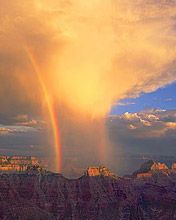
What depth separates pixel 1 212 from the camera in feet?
502

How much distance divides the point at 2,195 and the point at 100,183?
161ft

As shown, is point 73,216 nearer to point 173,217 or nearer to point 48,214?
point 48,214

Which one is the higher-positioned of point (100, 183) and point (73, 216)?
point (100, 183)

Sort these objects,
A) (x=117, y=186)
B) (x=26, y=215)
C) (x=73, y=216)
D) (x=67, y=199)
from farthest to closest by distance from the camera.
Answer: (x=117, y=186), (x=67, y=199), (x=73, y=216), (x=26, y=215)

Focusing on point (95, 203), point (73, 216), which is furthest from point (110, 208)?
point (73, 216)

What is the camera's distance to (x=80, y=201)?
176 meters

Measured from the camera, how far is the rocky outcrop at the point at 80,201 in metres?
162

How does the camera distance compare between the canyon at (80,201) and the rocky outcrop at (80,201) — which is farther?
the canyon at (80,201)

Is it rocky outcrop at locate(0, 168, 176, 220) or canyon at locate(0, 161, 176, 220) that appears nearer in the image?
rocky outcrop at locate(0, 168, 176, 220)

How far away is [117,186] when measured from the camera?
197 metres

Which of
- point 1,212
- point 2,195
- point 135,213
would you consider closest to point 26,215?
point 1,212

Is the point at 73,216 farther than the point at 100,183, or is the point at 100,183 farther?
the point at 100,183

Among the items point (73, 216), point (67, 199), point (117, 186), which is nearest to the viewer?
point (73, 216)

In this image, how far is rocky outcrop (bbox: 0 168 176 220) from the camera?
161875 mm
